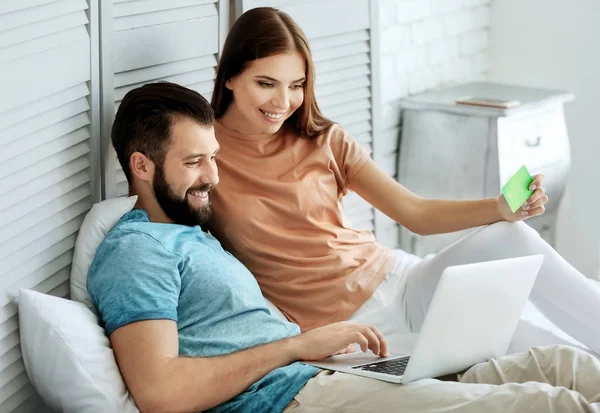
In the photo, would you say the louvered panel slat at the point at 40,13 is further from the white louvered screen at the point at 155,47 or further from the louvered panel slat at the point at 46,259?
the louvered panel slat at the point at 46,259

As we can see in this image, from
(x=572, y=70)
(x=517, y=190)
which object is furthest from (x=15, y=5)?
(x=572, y=70)

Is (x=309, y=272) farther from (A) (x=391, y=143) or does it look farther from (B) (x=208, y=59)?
(A) (x=391, y=143)

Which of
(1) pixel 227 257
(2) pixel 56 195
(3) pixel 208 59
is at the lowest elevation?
(1) pixel 227 257

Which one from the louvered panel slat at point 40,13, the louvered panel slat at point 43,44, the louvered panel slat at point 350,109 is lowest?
the louvered panel slat at point 350,109

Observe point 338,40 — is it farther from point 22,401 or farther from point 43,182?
point 22,401

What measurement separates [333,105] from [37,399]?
1275 millimetres

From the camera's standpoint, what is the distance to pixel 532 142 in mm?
3078

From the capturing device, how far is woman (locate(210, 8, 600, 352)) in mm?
2094

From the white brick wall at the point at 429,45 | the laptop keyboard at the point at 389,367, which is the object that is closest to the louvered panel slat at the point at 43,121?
the laptop keyboard at the point at 389,367

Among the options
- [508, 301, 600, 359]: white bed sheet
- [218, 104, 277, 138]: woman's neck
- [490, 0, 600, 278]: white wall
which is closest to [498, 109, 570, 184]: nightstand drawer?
[490, 0, 600, 278]: white wall

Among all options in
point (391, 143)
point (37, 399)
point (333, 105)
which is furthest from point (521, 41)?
point (37, 399)

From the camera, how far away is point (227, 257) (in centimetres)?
197

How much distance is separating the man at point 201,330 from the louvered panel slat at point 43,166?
7cm

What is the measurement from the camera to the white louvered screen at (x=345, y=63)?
2.69m
